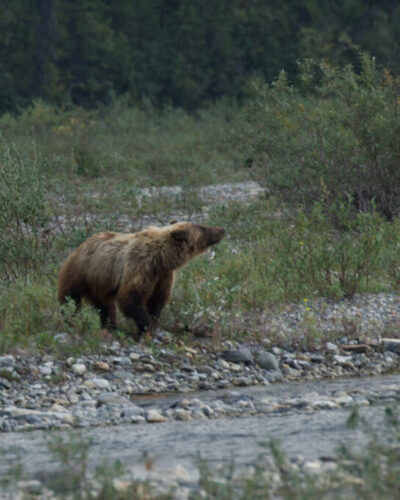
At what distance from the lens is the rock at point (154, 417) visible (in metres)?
5.41

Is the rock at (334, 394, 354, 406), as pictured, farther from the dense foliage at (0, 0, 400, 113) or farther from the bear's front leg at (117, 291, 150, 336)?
the dense foliage at (0, 0, 400, 113)

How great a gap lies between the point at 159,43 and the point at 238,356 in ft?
84.4

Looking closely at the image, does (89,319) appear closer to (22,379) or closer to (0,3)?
(22,379)

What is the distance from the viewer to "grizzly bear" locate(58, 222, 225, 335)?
720 centimetres

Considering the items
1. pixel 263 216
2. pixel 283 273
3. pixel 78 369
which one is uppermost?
pixel 283 273

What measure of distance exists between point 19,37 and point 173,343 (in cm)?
2512

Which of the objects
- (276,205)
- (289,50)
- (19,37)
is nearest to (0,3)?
(19,37)

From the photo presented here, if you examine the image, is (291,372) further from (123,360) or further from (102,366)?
(102,366)

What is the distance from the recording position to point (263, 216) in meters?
11.9

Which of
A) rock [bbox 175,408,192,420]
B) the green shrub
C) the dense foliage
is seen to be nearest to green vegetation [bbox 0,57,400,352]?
the green shrub

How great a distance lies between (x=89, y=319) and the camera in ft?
22.4

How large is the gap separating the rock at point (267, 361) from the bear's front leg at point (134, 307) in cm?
99

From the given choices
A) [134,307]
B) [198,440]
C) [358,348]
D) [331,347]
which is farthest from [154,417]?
[358,348]

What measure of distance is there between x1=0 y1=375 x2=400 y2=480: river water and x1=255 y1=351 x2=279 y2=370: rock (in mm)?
1349
